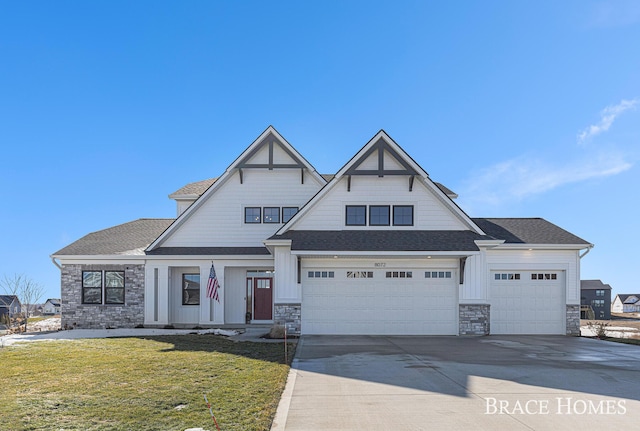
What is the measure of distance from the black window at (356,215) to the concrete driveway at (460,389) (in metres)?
5.65

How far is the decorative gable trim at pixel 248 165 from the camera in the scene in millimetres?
19500

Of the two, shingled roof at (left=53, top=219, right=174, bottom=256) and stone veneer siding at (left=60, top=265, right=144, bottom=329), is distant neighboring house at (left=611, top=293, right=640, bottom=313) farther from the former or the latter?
stone veneer siding at (left=60, top=265, right=144, bottom=329)

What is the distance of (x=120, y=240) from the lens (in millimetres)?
21281

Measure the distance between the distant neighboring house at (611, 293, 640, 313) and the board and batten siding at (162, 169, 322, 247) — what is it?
11672 centimetres

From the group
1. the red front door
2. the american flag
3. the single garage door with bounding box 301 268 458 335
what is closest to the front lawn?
the single garage door with bounding box 301 268 458 335

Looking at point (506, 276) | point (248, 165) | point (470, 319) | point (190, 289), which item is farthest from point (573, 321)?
point (190, 289)

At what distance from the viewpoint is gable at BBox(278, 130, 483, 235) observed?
56.3 ft

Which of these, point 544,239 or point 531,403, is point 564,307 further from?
point 531,403

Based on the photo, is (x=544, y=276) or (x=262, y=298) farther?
(x=262, y=298)

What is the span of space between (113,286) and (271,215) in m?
7.79

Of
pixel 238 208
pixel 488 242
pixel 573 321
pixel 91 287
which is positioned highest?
pixel 238 208

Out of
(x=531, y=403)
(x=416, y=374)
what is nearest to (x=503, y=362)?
(x=416, y=374)

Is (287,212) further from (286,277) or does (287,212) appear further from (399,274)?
(399,274)

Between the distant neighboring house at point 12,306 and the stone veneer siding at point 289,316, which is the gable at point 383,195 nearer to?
the stone veneer siding at point 289,316
